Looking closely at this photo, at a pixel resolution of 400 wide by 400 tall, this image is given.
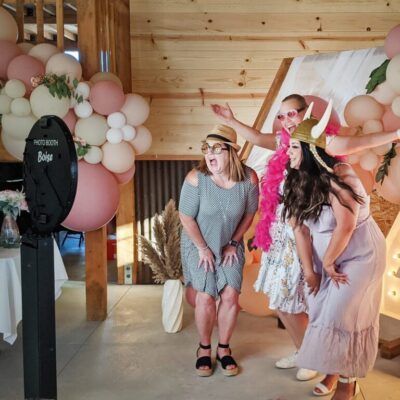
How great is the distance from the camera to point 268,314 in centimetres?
411

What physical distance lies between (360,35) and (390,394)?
9.75 ft

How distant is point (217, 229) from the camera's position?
3.24 meters

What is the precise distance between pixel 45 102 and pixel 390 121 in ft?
6.50

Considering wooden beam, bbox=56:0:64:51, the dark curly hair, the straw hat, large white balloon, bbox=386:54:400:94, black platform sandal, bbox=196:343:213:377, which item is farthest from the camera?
wooden beam, bbox=56:0:64:51

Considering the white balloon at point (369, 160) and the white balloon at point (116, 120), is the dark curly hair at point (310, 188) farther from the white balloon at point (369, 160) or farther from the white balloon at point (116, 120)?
the white balloon at point (116, 120)

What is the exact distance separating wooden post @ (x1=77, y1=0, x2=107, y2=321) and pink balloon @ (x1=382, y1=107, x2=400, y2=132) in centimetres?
198

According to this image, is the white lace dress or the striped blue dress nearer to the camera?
the white lace dress

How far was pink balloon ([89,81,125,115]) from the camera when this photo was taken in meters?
3.60

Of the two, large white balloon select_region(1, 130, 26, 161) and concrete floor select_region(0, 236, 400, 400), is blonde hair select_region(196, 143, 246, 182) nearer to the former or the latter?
concrete floor select_region(0, 236, 400, 400)

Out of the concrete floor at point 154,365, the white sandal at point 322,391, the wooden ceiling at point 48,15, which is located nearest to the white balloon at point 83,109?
the concrete floor at point 154,365

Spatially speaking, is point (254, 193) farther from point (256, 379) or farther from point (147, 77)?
point (147, 77)

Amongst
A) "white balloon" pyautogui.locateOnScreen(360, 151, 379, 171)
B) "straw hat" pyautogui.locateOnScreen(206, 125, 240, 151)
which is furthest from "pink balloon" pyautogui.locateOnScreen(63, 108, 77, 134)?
"white balloon" pyautogui.locateOnScreen(360, 151, 379, 171)

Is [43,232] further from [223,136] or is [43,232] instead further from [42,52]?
[42,52]

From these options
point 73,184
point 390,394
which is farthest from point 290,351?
point 73,184
